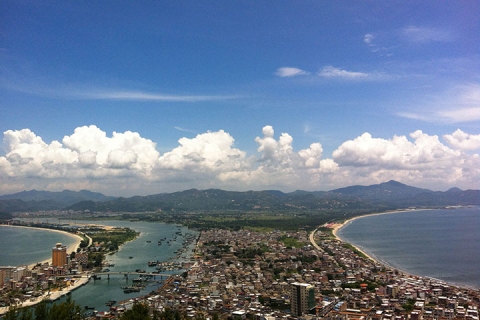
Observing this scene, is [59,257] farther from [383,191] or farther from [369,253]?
[383,191]

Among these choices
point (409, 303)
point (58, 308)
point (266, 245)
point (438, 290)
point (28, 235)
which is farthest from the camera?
point (28, 235)

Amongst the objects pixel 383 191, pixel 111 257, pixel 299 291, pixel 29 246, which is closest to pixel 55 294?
pixel 111 257

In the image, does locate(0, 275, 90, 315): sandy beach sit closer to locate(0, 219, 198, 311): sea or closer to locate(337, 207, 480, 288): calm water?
locate(0, 219, 198, 311): sea

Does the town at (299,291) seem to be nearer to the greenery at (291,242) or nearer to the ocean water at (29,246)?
the greenery at (291,242)

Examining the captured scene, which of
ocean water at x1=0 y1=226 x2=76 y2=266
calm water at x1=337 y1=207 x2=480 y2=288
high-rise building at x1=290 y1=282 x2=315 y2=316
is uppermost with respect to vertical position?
high-rise building at x1=290 y1=282 x2=315 y2=316

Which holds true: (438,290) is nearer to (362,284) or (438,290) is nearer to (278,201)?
(362,284)

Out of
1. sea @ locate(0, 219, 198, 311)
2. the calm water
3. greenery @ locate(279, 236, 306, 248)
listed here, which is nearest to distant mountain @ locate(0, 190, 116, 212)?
sea @ locate(0, 219, 198, 311)

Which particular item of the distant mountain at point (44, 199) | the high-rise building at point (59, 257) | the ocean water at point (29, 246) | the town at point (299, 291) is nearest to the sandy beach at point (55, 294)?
the town at point (299, 291)

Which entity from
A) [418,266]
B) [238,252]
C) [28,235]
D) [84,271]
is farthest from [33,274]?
[28,235]
